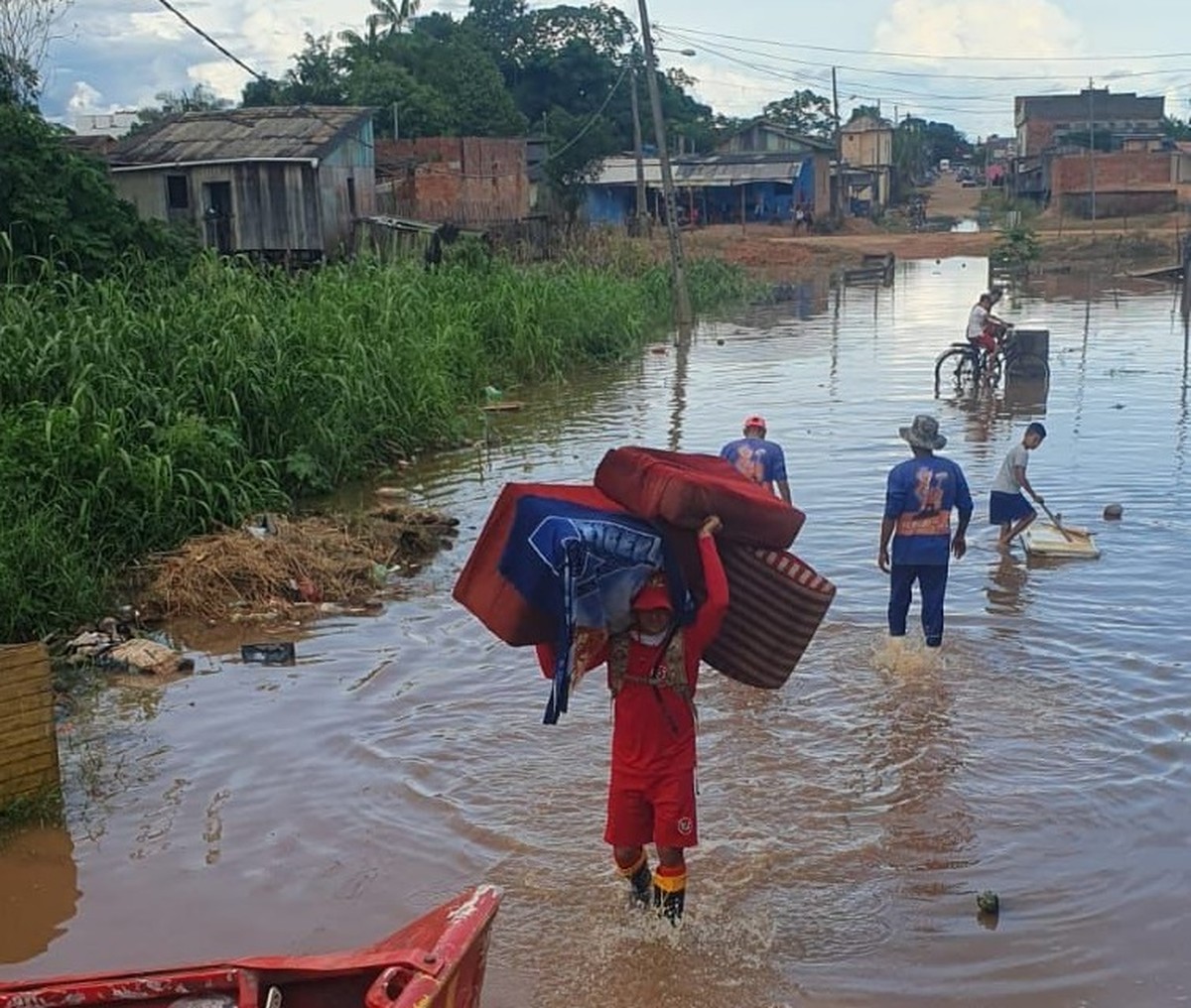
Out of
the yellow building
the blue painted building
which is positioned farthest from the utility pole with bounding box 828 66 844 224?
the yellow building

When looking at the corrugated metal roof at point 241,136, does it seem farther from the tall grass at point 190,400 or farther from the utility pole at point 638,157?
the utility pole at point 638,157

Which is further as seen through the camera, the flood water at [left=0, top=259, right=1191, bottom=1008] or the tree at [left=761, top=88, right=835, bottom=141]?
the tree at [left=761, top=88, right=835, bottom=141]

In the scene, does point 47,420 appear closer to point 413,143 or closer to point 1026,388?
point 1026,388

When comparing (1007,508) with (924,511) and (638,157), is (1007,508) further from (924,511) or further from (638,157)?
(638,157)

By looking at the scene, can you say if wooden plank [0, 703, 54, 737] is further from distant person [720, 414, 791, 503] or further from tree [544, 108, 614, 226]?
tree [544, 108, 614, 226]

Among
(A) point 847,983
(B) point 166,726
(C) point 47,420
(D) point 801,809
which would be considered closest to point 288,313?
(C) point 47,420

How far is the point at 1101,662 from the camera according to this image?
855cm

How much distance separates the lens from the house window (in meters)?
29.9

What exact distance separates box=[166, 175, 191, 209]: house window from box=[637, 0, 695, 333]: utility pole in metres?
10.5

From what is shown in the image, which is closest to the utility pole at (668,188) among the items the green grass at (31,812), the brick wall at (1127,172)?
the green grass at (31,812)

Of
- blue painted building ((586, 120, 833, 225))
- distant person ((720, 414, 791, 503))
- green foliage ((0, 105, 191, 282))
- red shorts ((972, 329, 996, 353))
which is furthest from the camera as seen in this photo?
blue painted building ((586, 120, 833, 225))

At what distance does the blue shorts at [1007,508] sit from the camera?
11102 millimetres

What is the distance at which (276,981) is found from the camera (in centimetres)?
383

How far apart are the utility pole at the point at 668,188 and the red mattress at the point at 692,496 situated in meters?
26.0
